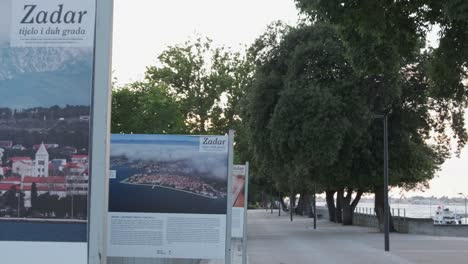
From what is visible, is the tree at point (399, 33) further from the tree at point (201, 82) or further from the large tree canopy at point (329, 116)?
the tree at point (201, 82)

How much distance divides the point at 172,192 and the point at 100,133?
3.90 m

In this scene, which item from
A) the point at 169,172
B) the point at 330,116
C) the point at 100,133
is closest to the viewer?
the point at 100,133

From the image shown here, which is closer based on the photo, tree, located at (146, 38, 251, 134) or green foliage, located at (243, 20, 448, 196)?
green foliage, located at (243, 20, 448, 196)

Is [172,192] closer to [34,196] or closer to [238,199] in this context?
[34,196]

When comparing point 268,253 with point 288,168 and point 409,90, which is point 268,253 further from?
point 409,90

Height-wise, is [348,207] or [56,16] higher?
[56,16]

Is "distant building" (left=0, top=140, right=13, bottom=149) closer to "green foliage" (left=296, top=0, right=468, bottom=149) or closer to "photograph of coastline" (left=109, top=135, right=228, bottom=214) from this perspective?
"photograph of coastline" (left=109, top=135, right=228, bottom=214)

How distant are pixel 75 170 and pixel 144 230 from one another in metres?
3.47

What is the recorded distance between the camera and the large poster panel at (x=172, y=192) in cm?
758

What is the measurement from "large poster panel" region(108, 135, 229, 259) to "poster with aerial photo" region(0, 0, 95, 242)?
3200 millimetres

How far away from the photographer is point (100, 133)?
164 inches

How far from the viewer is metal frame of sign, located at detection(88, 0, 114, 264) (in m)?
4.15

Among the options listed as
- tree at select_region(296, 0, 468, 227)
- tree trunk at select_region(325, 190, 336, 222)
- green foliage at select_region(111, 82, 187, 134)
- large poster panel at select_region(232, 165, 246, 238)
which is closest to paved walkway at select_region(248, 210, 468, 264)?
tree at select_region(296, 0, 468, 227)

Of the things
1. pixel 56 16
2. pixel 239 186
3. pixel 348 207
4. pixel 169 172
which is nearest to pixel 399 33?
pixel 239 186
